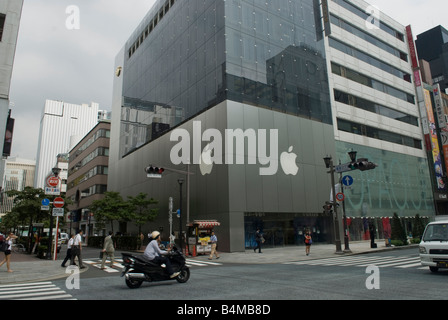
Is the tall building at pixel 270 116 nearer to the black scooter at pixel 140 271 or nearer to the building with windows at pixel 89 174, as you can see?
the building with windows at pixel 89 174

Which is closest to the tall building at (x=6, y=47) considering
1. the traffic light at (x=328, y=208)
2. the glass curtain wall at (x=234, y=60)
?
the glass curtain wall at (x=234, y=60)

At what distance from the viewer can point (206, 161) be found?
2941 cm

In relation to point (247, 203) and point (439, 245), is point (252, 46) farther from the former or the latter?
point (439, 245)

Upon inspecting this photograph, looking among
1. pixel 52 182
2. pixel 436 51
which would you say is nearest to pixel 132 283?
pixel 52 182

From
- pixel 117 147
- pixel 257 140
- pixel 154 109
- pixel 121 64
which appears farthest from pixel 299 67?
pixel 121 64

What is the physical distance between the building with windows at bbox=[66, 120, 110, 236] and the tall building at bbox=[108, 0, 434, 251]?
35.8 feet

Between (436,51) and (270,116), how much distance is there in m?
63.7

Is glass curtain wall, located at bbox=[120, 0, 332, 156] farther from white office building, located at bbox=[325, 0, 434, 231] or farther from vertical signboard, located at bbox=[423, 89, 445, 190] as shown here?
vertical signboard, located at bbox=[423, 89, 445, 190]

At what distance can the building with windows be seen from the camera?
58469 millimetres

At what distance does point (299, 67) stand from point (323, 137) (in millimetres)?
7825

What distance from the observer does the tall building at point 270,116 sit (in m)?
28.6

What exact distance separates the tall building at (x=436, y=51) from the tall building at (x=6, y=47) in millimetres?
76414

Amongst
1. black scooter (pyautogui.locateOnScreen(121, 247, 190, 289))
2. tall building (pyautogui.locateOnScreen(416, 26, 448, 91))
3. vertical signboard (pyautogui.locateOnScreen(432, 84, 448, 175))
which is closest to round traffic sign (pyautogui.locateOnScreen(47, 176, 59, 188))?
black scooter (pyautogui.locateOnScreen(121, 247, 190, 289))

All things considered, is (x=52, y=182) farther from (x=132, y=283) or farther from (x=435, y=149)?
(x=435, y=149)
